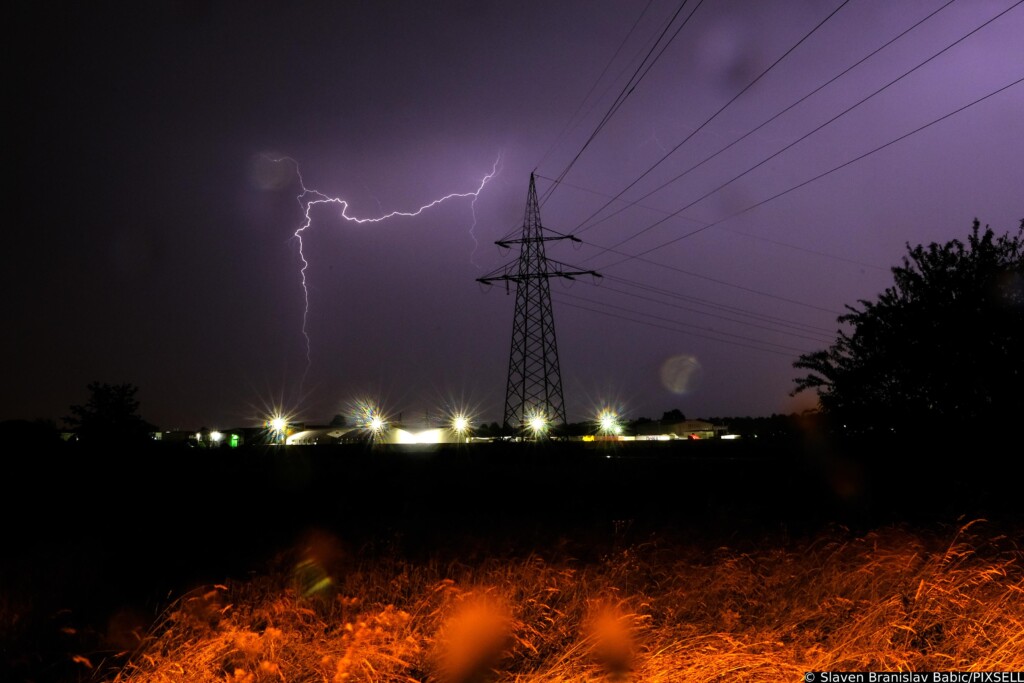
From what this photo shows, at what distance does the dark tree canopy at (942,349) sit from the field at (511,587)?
77.6 inches

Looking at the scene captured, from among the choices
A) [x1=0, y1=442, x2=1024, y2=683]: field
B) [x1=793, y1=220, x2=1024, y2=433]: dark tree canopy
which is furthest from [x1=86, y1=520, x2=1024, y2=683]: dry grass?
[x1=793, y1=220, x2=1024, y2=433]: dark tree canopy

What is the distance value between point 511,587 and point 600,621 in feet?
3.92

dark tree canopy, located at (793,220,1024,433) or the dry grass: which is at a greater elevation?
dark tree canopy, located at (793,220,1024,433)

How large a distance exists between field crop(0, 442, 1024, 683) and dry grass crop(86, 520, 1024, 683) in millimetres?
24

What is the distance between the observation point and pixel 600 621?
587 centimetres

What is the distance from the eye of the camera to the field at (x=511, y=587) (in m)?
5.27

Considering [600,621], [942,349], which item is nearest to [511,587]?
[600,621]

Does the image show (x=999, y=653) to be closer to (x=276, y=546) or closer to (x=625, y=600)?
(x=625, y=600)

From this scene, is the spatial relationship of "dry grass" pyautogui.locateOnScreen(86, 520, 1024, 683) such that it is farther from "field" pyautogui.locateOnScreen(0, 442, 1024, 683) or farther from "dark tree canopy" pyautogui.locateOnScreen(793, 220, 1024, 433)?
"dark tree canopy" pyautogui.locateOnScreen(793, 220, 1024, 433)

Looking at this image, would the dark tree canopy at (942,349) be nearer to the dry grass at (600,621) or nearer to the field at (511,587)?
the field at (511,587)

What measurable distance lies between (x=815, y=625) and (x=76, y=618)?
650cm

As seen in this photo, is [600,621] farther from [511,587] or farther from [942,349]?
[942,349]

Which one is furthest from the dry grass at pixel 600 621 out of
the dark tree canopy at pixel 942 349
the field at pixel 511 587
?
the dark tree canopy at pixel 942 349

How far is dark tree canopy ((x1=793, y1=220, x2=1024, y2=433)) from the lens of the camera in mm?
16688
